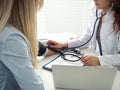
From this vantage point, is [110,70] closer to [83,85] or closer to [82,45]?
[83,85]

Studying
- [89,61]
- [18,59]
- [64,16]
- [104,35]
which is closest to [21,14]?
[18,59]

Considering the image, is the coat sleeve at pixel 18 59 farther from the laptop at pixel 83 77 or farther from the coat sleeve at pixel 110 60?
the coat sleeve at pixel 110 60

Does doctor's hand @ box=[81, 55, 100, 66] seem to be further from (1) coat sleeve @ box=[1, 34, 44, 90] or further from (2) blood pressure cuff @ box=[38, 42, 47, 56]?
(1) coat sleeve @ box=[1, 34, 44, 90]

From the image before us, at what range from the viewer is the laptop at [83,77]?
95 centimetres

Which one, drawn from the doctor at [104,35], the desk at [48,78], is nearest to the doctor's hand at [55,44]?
the doctor at [104,35]

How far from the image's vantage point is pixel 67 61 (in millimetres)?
1305

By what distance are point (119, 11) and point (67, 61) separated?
47cm

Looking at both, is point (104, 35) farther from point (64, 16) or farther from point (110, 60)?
point (64, 16)

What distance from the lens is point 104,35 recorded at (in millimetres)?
1505

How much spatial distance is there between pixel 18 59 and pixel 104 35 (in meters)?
0.84

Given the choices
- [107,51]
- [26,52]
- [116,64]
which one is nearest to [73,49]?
[107,51]

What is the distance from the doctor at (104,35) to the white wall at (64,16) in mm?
445

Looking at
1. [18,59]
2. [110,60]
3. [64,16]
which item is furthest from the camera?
[64,16]

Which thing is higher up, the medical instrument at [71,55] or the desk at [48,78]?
the medical instrument at [71,55]
